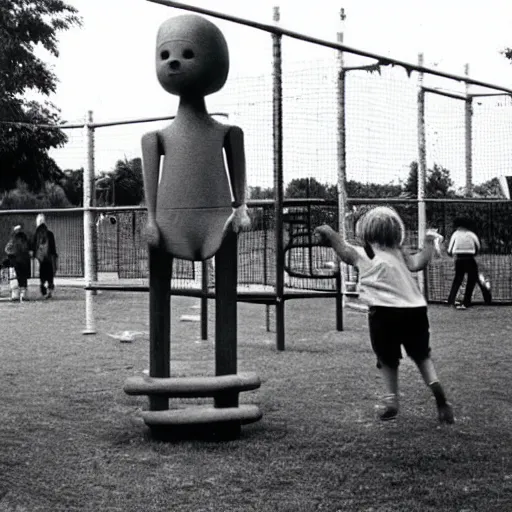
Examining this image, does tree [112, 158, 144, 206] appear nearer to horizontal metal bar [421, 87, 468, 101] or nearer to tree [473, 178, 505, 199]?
horizontal metal bar [421, 87, 468, 101]

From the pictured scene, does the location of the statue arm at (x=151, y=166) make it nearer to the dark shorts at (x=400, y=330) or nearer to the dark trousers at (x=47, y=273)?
the dark shorts at (x=400, y=330)

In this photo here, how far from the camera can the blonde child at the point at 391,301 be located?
18.3 ft

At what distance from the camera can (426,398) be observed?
22.9 ft

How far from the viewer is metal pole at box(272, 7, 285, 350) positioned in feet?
31.0

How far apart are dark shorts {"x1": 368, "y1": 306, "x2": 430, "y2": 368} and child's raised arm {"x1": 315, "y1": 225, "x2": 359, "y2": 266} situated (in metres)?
0.31

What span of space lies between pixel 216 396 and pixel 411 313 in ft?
3.94

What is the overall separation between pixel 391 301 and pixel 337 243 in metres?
0.44

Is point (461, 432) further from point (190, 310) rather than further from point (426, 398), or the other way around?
point (190, 310)

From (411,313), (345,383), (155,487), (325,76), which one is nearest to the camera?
(155,487)

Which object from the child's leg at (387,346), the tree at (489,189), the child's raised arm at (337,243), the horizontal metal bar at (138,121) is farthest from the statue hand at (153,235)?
the tree at (489,189)

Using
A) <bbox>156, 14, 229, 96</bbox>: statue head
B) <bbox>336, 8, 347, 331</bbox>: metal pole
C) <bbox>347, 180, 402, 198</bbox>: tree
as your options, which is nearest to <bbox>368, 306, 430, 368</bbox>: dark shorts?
<bbox>156, 14, 229, 96</bbox>: statue head

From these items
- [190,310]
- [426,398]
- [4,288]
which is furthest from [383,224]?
[4,288]

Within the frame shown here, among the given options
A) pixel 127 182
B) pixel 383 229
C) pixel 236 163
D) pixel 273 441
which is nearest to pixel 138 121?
pixel 127 182

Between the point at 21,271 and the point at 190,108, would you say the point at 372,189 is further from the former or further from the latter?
the point at 190,108
